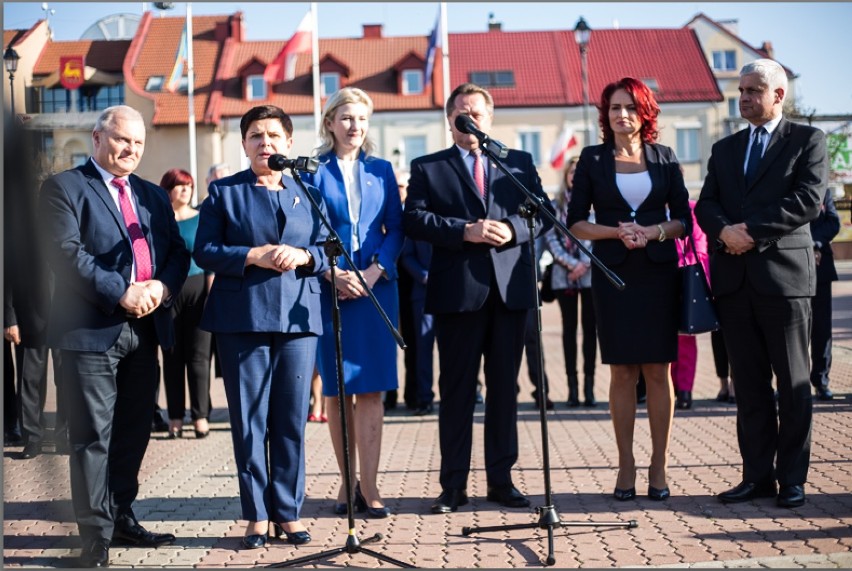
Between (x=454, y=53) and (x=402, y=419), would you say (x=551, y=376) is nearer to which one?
(x=402, y=419)

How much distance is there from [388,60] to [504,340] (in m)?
45.5

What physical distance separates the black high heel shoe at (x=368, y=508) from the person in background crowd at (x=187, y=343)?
366cm

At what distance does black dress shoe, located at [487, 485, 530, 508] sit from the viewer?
6.72 m

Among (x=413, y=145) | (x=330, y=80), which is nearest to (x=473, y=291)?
(x=413, y=145)

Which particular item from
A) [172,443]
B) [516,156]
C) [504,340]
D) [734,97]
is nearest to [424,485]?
[504,340]

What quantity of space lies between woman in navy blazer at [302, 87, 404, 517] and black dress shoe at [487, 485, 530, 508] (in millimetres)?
716

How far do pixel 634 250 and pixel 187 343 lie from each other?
4.86m

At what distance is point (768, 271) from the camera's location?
646cm

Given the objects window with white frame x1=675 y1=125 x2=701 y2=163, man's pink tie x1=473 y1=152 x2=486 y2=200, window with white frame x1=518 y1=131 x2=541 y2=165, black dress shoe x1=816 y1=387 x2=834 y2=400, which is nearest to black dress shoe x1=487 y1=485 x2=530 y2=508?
man's pink tie x1=473 y1=152 x2=486 y2=200

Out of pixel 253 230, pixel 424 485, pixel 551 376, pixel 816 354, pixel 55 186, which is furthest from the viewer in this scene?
pixel 551 376

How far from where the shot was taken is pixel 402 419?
1120 cm

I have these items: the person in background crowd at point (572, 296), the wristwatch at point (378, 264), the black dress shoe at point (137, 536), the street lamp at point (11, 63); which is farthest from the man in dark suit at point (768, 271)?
the person in background crowd at point (572, 296)

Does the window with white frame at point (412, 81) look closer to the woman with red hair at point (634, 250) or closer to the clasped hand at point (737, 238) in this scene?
the woman with red hair at point (634, 250)

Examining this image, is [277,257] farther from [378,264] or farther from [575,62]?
[575,62]
